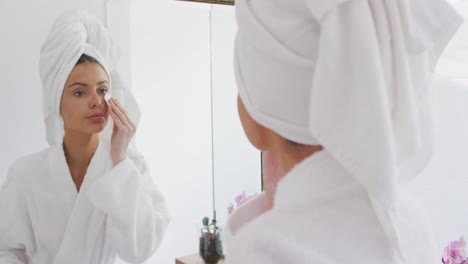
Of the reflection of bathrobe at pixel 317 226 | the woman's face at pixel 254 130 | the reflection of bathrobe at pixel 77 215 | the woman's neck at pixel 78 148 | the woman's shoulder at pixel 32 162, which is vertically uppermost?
the woman's face at pixel 254 130

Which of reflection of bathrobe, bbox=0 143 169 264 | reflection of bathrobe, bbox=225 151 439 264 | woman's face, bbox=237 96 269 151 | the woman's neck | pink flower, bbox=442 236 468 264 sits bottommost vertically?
pink flower, bbox=442 236 468 264

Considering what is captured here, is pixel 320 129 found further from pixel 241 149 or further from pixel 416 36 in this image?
pixel 241 149

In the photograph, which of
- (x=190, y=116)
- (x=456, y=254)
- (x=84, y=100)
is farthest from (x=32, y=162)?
(x=456, y=254)

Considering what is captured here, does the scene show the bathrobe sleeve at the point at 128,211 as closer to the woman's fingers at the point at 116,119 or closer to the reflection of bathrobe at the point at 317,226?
the woman's fingers at the point at 116,119

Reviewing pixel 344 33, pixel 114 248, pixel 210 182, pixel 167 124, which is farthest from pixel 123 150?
pixel 344 33

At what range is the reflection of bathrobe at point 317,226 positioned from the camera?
0.48 m

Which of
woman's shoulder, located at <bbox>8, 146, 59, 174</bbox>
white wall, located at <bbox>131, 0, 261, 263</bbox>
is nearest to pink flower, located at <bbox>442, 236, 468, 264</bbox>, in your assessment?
white wall, located at <bbox>131, 0, 261, 263</bbox>

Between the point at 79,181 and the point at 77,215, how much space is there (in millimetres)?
111

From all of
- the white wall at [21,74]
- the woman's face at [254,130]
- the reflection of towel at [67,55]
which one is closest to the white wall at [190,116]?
the white wall at [21,74]

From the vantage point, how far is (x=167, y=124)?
71.1 inches

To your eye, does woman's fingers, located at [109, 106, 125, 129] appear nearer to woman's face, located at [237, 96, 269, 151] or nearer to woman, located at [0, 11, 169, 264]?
woman, located at [0, 11, 169, 264]

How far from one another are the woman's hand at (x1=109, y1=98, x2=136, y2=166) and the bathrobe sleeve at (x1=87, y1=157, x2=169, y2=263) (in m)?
0.03

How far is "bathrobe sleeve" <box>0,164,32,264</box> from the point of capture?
1.18 metres

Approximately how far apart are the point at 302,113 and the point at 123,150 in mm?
778
